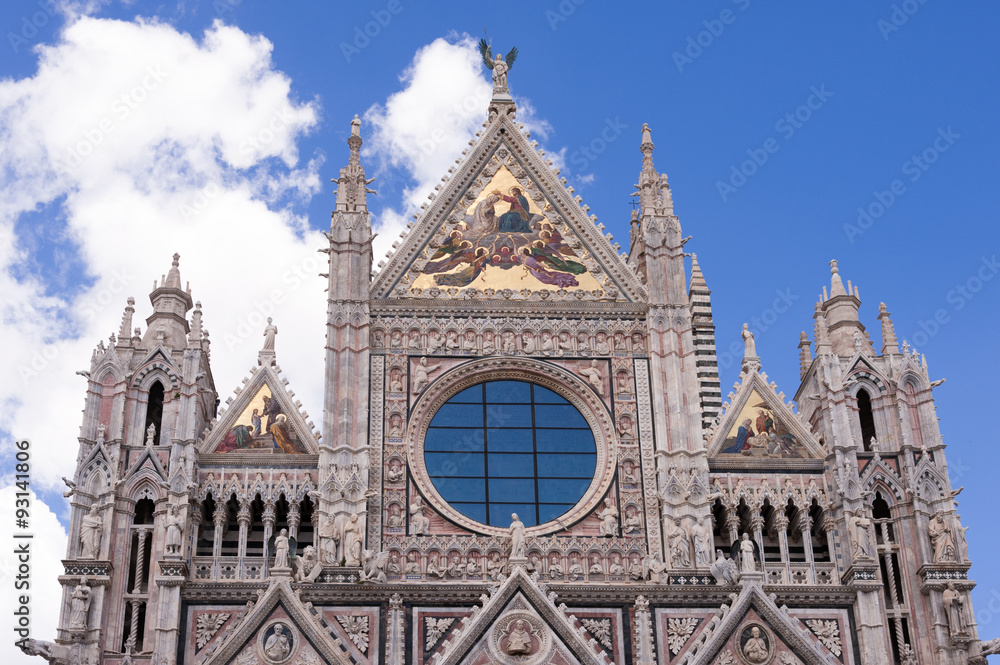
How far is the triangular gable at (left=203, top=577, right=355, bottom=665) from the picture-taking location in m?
25.8

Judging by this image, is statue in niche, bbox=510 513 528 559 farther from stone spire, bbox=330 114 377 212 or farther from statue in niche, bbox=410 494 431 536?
stone spire, bbox=330 114 377 212

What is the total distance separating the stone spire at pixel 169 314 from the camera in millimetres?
30250

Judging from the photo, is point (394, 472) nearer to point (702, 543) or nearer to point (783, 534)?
point (702, 543)

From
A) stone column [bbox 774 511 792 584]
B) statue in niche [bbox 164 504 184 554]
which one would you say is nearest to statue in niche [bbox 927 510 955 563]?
stone column [bbox 774 511 792 584]

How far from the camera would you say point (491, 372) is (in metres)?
29.9

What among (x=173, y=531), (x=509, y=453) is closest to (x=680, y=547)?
(x=509, y=453)

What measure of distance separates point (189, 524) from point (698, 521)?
30.6 ft

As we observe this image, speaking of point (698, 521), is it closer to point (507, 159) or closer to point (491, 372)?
point (491, 372)

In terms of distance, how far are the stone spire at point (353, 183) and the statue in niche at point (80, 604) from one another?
30.8 feet

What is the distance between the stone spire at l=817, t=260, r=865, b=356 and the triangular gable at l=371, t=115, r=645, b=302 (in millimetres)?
4015

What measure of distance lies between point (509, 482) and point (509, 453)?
63 cm

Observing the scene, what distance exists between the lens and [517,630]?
2595 cm

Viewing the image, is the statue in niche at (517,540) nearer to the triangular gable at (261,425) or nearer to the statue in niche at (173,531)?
the triangular gable at (261,425)

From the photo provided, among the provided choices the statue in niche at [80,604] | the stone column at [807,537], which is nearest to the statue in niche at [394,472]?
the statue in niche at [80,604]
